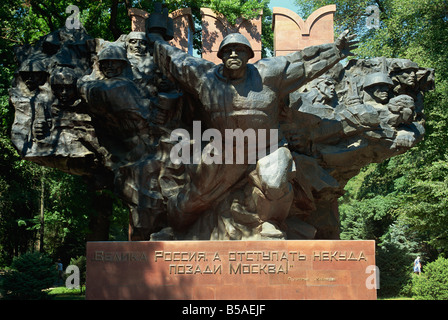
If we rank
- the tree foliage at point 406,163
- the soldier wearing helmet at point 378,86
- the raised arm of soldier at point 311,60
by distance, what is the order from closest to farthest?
the raised arm of soldier at point 311,60, the soldier wearing helmet at point 378,86, the tree foliage at point 406,163

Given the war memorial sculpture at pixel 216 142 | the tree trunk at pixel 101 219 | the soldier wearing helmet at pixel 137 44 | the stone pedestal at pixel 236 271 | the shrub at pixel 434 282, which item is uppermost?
the soldier wearing helmet at pixel 137 44

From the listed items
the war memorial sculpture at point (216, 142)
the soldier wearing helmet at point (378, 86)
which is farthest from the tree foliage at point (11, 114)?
the soldier wearing helmet at point (378, 86)

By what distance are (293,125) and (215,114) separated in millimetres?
1926

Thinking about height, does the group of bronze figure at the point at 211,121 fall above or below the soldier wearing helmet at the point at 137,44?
below

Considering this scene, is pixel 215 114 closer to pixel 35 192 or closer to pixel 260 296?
pixel 260 296

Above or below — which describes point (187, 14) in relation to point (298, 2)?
below

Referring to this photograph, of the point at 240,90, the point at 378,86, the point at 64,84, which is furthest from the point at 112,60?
the point at 378,86

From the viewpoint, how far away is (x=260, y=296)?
8.62m

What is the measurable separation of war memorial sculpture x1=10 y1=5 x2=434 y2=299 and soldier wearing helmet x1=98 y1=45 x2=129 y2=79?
0.03 meters

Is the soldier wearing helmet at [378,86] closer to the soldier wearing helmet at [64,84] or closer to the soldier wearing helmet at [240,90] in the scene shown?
the soldier wearing helmet at [240,90]

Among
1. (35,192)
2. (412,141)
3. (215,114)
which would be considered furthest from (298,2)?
(215,114)

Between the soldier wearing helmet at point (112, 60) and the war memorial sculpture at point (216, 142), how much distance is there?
0.03 m

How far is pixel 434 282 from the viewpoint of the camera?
615 inches

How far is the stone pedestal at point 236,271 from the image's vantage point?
8680mm
